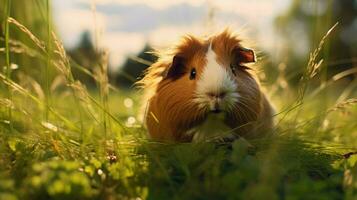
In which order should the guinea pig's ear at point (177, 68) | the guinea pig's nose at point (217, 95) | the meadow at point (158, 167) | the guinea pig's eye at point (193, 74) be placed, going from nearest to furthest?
the meadow at point (158, 167) < the guinea pig's nose at point (217, 95) < the guinea pig's eye at point (193, 74) < the guinea pig's ear at point (177, 68)

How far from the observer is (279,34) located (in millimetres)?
4941

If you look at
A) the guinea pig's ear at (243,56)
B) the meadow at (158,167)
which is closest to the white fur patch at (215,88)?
the meadow at (158,167)

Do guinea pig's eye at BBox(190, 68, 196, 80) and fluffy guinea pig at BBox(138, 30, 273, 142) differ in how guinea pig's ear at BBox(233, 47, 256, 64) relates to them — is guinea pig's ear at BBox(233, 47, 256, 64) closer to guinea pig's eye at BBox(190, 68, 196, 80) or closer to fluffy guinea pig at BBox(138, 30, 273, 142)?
fluffy guinea pig at BBox(138, 30, 273, 142)

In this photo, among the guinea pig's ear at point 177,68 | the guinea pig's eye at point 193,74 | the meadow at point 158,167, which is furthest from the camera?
the guinea pig's ear at point 177,68

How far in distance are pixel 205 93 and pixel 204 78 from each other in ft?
0.34

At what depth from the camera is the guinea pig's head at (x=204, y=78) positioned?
9.62 feet

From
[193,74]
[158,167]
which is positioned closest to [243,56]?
[193,74]

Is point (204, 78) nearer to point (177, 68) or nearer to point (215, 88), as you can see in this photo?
point (215, 88)

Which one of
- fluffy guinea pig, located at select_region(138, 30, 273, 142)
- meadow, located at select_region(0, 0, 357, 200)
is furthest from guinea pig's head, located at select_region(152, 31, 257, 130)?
meadow, located at select_region(0, 0, 357, 200)


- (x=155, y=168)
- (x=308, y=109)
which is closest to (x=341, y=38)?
(x=308, y=109)

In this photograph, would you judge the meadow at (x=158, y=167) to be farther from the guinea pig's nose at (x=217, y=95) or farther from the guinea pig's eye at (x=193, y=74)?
the guinea pig's eye at (x=193, y=74)

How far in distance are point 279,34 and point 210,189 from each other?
3236mm

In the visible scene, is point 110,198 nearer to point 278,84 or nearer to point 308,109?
point 278,84

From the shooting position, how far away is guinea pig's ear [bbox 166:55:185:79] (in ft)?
10.8
